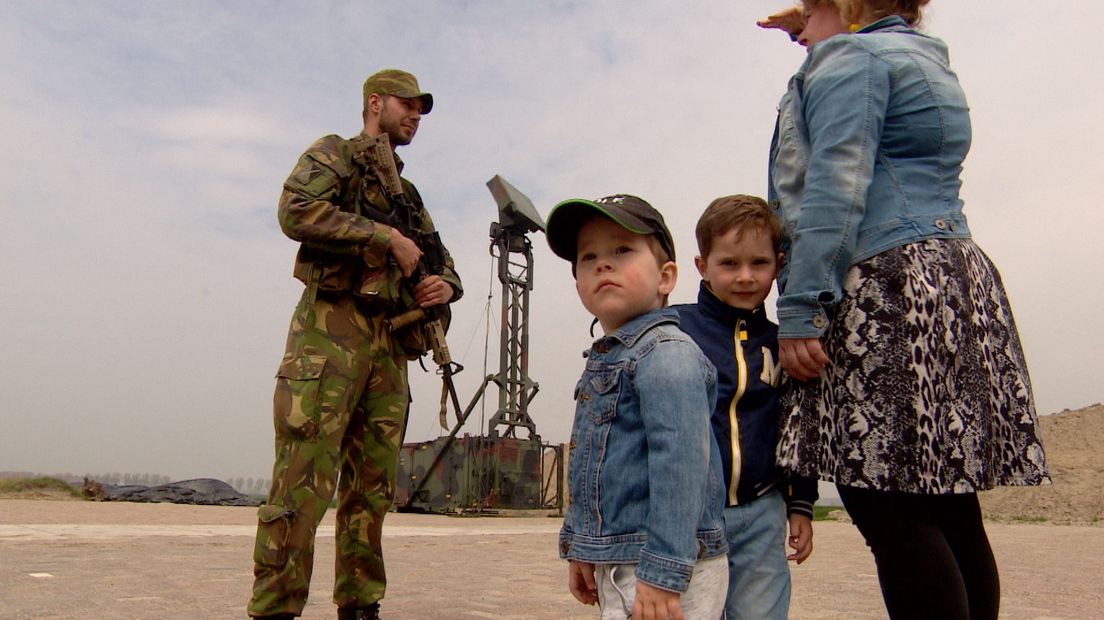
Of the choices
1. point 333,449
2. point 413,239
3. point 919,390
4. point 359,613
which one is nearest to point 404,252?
point 413,239

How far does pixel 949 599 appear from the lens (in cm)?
161

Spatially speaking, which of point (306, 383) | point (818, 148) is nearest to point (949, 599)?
point (818, 148)

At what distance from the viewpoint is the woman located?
1.65 m

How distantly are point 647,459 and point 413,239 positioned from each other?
76.7 inches

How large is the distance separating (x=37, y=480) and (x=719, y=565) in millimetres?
16351

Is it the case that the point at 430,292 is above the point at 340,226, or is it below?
below

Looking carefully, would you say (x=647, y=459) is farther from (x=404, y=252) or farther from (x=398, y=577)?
(x=398, y=577)

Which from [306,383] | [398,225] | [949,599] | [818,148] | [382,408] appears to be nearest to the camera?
[949,599]

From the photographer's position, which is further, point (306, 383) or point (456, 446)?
point (456, 446)

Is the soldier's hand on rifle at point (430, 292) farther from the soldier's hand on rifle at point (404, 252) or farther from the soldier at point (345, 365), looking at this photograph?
the soldier's hand on rifle at point (404, 252)

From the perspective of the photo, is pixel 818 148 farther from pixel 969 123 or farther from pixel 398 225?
pixel 398 225

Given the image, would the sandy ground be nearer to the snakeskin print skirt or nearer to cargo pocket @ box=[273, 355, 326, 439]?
cargo pocket @ box=[273, 355, 326, 439]

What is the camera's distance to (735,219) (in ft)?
6.10

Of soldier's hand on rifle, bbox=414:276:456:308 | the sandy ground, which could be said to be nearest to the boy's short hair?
soldier's hand on rifle, bbox=414:276:456:308
